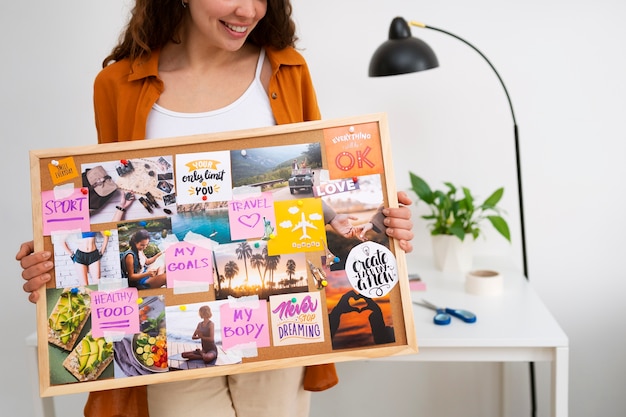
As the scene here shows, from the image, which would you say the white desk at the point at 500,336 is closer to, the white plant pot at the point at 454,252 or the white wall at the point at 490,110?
the white plant pot at the point at 454,252

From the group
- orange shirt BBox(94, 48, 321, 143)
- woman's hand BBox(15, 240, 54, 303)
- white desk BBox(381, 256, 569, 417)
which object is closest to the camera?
woman's hand BBox(15, 240, 54, 303)

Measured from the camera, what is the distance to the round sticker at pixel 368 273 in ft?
3.66

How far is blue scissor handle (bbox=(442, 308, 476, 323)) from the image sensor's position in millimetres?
1520

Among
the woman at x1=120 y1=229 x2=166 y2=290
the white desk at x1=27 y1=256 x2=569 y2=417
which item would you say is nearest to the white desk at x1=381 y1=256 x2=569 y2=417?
the white desk at x1=27 y1=256 x2=569 y2=417

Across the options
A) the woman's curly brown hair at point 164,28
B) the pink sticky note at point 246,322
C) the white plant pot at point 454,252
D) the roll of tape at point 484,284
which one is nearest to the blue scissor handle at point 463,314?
the roll of tape at point 484,284

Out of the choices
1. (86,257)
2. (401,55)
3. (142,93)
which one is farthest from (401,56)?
(86,257)

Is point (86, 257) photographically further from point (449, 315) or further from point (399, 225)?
point (449, 315)

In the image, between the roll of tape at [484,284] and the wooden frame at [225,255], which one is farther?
the roll of tape at [484,284]

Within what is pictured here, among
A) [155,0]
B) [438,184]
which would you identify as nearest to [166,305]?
[155,0]

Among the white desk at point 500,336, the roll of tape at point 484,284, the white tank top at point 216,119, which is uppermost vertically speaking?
the white tank top at point 216,119

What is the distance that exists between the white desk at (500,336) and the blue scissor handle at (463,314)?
0.04ft

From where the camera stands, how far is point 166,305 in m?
1.11

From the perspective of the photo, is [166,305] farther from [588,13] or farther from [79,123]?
[588,13]

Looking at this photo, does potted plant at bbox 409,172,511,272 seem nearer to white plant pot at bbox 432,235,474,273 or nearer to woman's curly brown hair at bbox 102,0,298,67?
white plant pot at bbox 432,235,474,273
